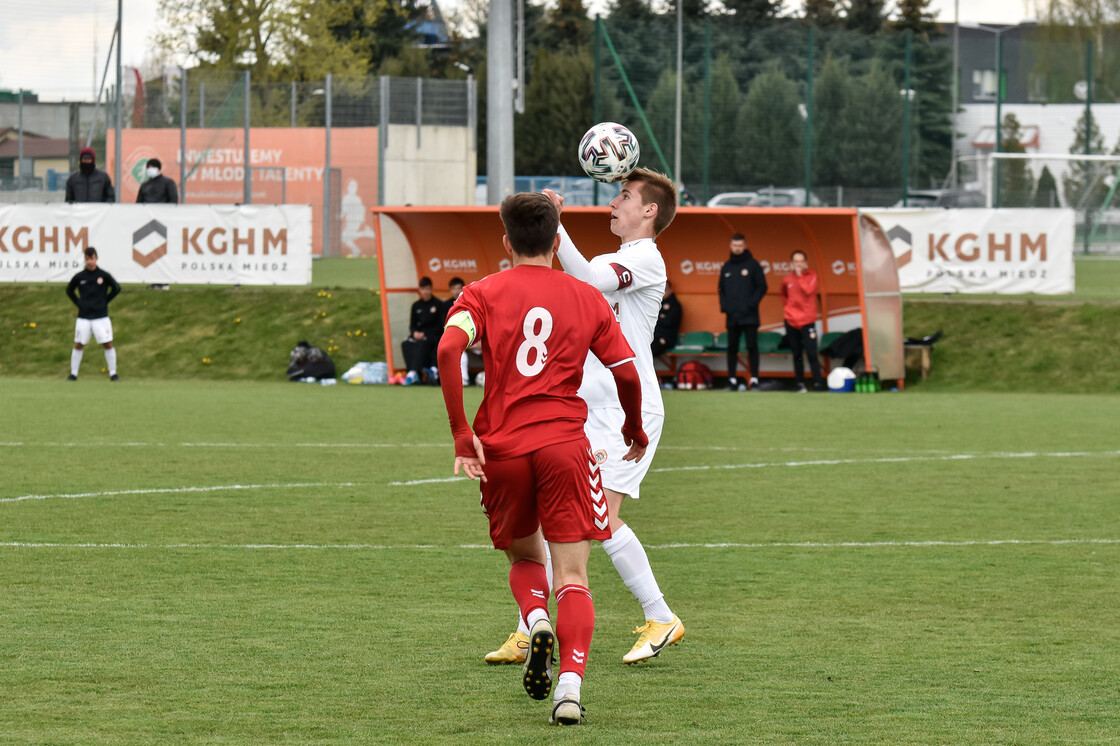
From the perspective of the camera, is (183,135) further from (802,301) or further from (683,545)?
(683,545)

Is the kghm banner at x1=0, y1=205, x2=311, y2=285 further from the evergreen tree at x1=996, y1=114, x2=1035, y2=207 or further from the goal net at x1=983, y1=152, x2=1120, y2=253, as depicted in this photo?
the evergreen tree at x1=996, y1=114, x2=1035, y2=207

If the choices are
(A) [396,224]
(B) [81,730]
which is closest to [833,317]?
(A) [396,224]

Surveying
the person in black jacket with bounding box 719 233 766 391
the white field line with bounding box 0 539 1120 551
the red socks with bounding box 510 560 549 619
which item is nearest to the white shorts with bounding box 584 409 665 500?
the red socks with bounding box 510 560 549 619

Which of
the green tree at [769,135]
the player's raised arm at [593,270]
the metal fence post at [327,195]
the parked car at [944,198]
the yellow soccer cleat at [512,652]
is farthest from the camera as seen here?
the metal fence post at [327,195]

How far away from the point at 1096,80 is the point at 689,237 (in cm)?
1714

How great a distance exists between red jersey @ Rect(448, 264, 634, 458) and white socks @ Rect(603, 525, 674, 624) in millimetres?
1097

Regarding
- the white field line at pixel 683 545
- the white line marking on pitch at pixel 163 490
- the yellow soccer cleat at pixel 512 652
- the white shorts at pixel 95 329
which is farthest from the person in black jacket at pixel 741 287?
the yellow soccer cleat at pixel 512 652

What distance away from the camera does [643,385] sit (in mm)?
6020

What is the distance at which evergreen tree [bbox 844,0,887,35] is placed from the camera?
6994cm

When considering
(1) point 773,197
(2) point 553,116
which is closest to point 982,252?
(1) point 773,197

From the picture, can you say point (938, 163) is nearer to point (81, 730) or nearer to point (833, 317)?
point (833, 317)

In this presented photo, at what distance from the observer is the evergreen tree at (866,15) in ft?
229

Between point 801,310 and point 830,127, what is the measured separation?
15398mm

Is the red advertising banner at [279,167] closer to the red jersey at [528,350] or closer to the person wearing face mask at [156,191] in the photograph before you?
the person wearing face mask at [156,191]
